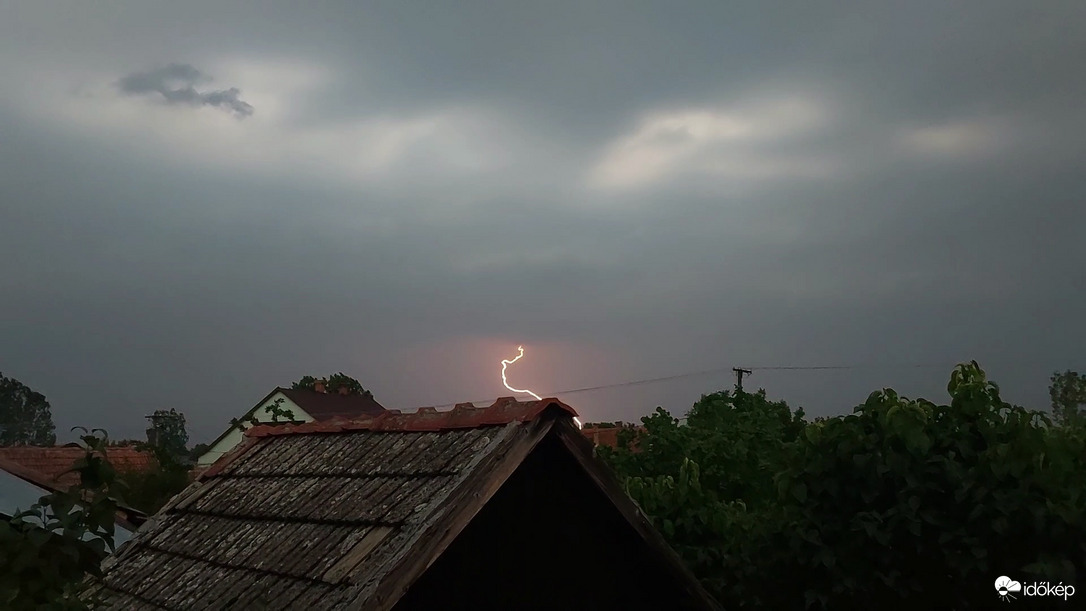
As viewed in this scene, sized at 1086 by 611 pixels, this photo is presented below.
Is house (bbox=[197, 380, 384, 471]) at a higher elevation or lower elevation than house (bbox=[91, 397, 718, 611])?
lower

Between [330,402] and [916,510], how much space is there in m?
59.0

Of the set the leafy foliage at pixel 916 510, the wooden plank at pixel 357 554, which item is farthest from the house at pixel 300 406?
the wooden plank at pixel 357 554

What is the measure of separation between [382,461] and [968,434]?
5.37m

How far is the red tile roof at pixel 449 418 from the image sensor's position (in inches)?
177

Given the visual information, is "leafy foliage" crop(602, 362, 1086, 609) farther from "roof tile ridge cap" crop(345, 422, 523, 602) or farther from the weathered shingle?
"roof tile ridge cap" crop(345, 422, 523, 602)

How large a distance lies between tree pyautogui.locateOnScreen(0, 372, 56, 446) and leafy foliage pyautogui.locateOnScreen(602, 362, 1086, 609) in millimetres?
101849

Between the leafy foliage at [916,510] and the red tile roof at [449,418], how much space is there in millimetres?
4242

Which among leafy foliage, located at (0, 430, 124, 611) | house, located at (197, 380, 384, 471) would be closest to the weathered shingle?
leafy foliage, located at (0, 430, 124, 611)

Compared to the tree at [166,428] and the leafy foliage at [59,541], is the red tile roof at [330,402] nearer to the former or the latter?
the tree at [166,428]

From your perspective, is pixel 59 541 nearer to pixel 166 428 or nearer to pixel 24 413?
pixel 166 428

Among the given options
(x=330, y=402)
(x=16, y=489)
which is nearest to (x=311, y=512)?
(x=16, y=489)

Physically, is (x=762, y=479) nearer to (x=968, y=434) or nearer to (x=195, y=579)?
(x=968, y=434)

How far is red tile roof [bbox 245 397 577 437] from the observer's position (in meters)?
4.51

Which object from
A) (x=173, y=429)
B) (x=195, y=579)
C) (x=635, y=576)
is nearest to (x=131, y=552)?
(x=195, y=579)
